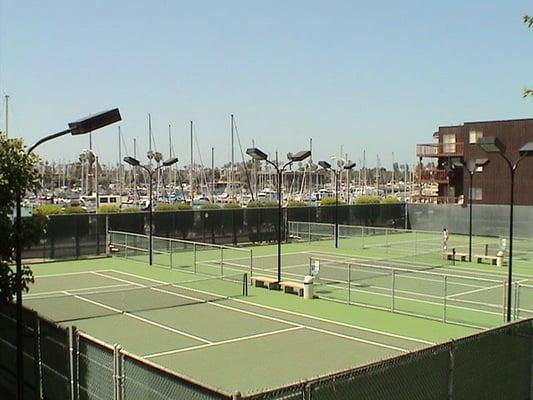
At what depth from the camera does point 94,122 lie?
13914mm

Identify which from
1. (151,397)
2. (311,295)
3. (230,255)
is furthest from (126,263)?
(151,397)

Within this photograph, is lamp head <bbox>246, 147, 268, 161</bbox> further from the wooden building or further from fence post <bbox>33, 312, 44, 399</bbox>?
the wooden building

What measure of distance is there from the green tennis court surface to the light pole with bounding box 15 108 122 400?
4244 mm

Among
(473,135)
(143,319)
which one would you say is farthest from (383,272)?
(473,135)

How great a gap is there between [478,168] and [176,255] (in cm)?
2608

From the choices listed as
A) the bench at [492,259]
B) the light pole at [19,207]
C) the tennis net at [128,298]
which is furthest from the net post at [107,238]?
the light pole at [19,207]

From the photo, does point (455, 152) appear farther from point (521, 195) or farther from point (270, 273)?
point (270, 273)

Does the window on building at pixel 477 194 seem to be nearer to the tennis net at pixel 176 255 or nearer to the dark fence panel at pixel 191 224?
the dark fence panel at pixel 191 224

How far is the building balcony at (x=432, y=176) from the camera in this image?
65000mm

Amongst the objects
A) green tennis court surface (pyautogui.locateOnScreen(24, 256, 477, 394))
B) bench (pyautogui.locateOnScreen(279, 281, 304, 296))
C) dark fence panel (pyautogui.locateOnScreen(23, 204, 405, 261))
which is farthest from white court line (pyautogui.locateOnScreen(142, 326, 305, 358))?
dark fence panel (pyautogui.locateOnScreen(23, 204, 405, 261))

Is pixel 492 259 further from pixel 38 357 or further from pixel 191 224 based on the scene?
pixel 38 357

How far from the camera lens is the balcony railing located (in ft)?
209

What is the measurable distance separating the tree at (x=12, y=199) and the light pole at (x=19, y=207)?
185 millimetres

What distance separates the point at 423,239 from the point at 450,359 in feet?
133
